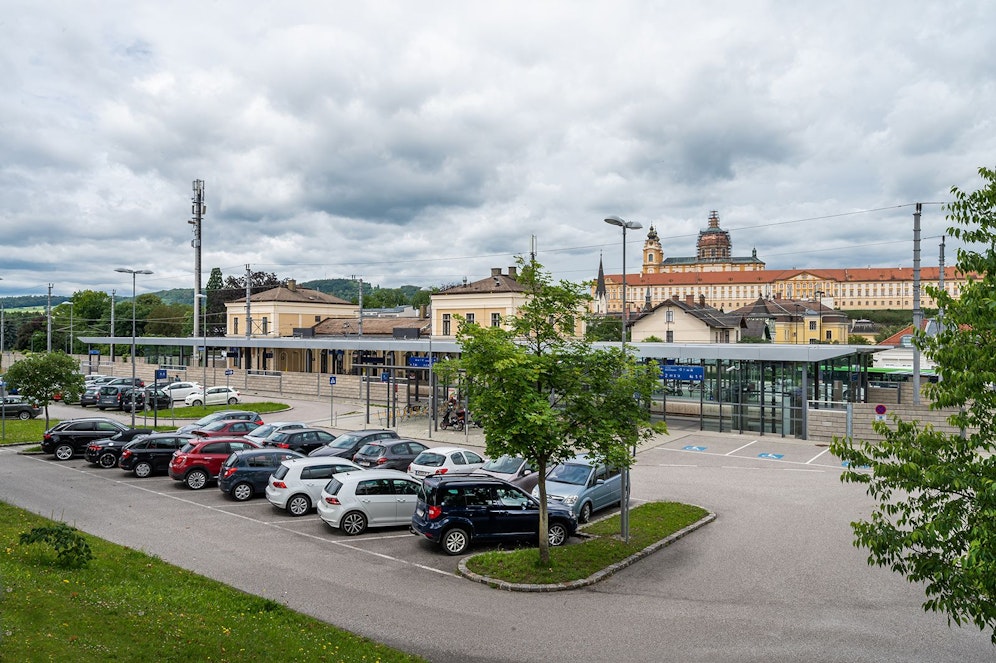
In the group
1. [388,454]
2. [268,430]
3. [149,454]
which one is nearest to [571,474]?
[388,454]

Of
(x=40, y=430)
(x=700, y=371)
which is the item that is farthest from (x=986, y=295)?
(x=40, y=430)

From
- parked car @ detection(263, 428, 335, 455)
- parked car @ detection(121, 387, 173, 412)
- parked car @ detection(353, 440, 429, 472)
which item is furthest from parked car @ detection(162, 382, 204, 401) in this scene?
parked car @ detection(353, 440, 429, 472)

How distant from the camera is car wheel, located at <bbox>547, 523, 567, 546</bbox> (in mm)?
14906

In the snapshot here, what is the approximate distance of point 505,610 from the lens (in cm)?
1107

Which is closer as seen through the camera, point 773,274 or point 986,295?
point 986,295

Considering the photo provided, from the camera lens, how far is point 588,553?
13.8m

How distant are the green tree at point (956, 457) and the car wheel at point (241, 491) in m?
15.7

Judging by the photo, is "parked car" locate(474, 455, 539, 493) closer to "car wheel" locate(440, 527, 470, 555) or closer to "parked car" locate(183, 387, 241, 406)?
"car wheel" locate(440, 527, 470, 555)

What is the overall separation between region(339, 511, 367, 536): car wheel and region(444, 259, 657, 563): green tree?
4.56m

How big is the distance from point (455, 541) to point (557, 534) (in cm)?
230

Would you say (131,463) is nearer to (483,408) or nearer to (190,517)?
(190,517)

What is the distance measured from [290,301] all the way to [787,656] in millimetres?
79717

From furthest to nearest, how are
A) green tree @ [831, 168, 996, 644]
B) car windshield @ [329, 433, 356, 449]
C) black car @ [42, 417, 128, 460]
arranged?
black car @ [42, 417, 128, 460], car windshield @ [329, 433, 356, 449], green tree @ [831, 168, 996, 644]

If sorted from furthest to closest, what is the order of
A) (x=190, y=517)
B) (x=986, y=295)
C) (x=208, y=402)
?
(x=208, y=402), (x=190, y=517), (x=986, y=295)
